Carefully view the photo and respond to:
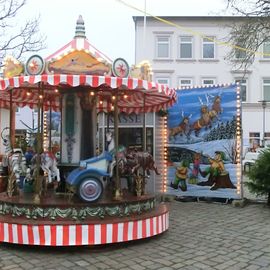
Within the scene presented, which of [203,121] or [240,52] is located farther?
[240,52]

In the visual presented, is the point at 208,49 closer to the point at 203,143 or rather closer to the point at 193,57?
the point at 193,57

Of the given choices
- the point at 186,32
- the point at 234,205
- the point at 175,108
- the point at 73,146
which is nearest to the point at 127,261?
the point at 73,146

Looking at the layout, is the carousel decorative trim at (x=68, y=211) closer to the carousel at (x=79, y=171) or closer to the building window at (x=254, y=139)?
the carousel at (x=79, y=171)

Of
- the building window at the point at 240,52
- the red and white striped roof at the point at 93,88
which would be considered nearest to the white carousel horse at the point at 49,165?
the red and white striped roof at the point at 93,88

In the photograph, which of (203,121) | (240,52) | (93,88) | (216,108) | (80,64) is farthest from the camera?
(240,52)

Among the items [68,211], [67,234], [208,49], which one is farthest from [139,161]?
[208,49]

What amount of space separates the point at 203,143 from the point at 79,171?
5.50m

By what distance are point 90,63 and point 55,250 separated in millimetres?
3295

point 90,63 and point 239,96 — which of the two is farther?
point 239,96

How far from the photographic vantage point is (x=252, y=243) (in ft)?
25.5

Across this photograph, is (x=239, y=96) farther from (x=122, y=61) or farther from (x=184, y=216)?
(x=122, y=61)

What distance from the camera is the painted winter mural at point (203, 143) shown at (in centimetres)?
1209

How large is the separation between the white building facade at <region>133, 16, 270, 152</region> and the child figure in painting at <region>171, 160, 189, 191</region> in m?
22.5

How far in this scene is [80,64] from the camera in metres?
7.79
